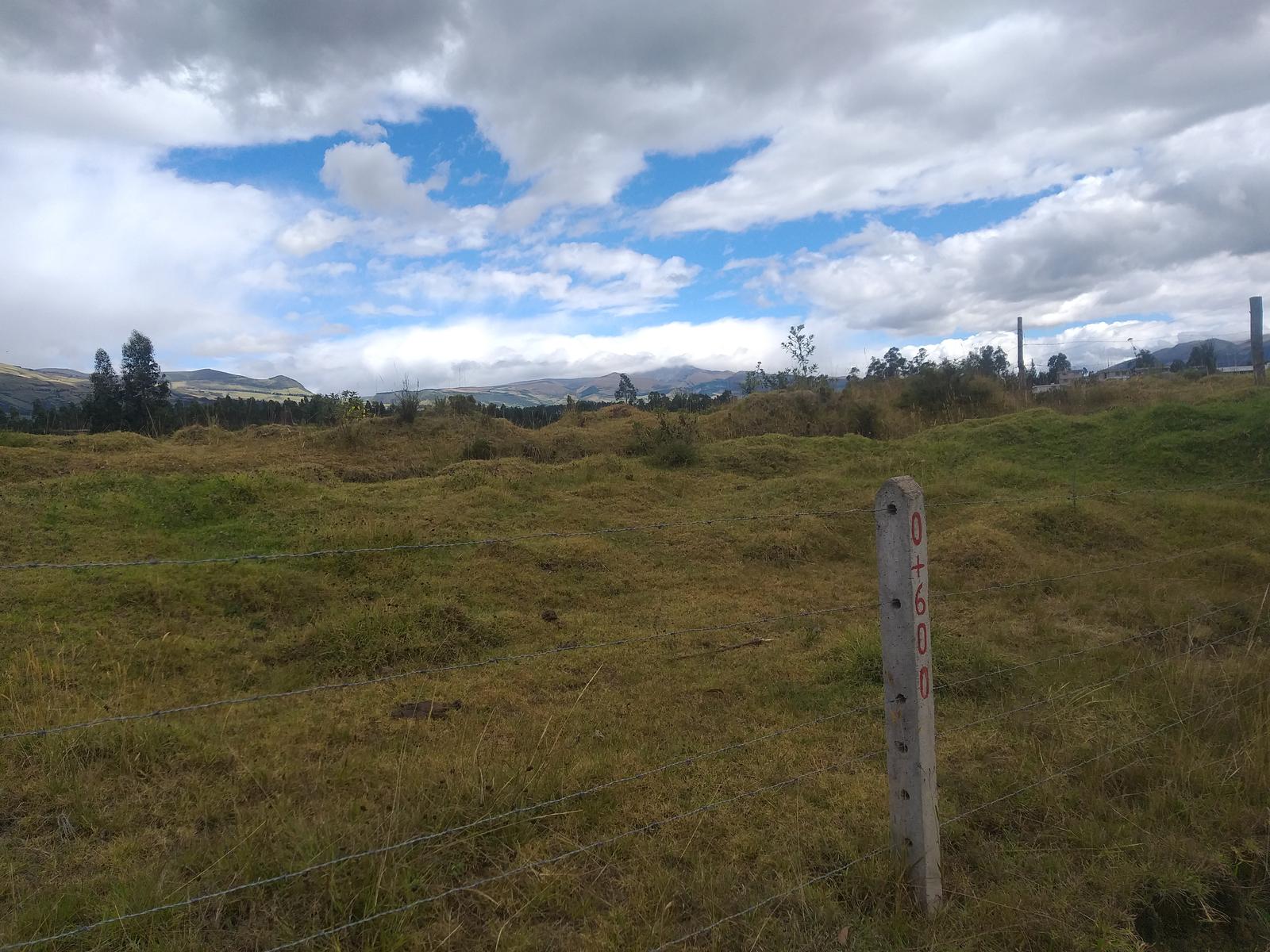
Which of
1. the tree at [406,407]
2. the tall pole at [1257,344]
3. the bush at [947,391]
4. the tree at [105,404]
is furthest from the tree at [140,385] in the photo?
the tall pole at [1257,344]

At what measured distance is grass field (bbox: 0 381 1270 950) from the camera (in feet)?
8.07

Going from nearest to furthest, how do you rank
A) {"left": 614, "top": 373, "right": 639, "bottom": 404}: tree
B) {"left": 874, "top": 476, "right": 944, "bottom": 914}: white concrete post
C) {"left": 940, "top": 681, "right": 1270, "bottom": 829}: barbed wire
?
{"left": 874, "top": 476, "right": 944, "bottom": 914}: white concrete post
{"left": 940, "top": 681, "right": 1270, "bottom": 829}: barbed wire
{"left": 614, "top": 373, "right": 639, "bottom": 404}: tree

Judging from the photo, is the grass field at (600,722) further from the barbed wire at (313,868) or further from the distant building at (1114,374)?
the distant building at (1114,374)

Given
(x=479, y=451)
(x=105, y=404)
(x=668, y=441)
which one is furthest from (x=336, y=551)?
(x=105, y=404)

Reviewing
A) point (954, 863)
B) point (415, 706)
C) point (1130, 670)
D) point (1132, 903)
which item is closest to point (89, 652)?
point (415, 706)

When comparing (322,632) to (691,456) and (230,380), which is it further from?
(230,380)

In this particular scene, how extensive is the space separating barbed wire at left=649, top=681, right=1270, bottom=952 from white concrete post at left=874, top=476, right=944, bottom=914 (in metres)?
0.20

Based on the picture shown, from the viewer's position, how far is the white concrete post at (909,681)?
2.23m

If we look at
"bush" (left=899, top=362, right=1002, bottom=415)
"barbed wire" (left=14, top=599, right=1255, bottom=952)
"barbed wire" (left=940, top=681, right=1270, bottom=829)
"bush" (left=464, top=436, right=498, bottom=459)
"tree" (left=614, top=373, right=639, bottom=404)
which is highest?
"tree" (left=614, top=373, right=639, bottom=404)

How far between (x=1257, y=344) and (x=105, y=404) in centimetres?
2756

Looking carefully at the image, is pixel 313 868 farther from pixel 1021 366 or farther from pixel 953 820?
pixel 1021 366

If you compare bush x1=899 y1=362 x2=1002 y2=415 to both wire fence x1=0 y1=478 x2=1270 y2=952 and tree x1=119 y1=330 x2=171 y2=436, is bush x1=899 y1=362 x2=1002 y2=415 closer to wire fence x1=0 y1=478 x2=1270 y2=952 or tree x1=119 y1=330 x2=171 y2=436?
wire fence x1=0 y1=478 x2=1270 y2=952

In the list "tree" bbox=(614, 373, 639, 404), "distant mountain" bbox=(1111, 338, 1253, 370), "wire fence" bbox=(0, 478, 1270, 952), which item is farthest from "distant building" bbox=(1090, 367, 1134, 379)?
"wire fence" bbox=(0, 478, 1270, 952)

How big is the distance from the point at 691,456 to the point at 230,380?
113 m
